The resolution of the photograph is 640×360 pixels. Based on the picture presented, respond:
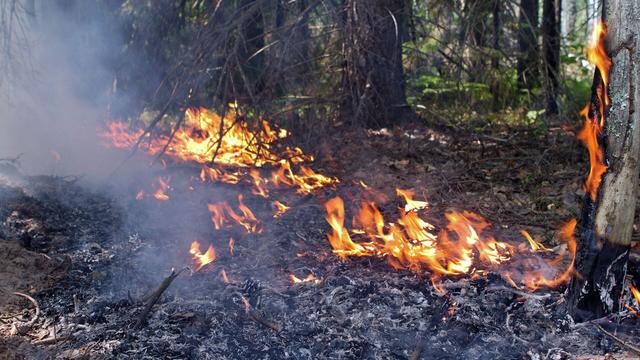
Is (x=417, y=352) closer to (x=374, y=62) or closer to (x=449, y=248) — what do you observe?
(x=449, y=248)

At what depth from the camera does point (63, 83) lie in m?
9.70

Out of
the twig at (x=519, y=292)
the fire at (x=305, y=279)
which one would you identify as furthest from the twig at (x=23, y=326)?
the twig at (x=519, y=292)

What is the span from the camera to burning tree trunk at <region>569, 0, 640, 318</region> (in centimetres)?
340

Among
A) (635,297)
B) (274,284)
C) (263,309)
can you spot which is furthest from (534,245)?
(263,309)

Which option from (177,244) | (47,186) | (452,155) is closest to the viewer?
(177,244)

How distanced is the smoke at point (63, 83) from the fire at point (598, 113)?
6462mm

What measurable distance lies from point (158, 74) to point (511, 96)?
257 inches

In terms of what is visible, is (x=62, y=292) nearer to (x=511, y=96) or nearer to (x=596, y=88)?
(x=596, y=88)

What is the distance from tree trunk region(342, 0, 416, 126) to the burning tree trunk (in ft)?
8.60

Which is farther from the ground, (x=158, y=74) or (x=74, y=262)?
(x=158, y=74)

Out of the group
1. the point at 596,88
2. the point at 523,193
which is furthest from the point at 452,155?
the point at 596,88

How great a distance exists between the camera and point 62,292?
4.32 meters

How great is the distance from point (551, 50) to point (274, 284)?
4.67m

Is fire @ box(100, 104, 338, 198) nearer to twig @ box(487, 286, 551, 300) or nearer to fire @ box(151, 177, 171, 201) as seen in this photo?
fire @ box(151, 177, 171, 201)
